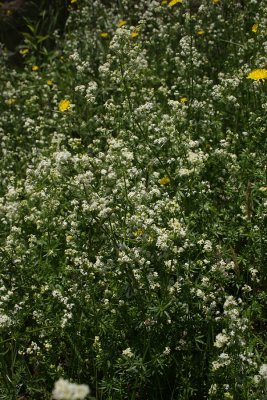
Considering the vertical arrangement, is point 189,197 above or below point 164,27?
below

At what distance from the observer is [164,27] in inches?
253

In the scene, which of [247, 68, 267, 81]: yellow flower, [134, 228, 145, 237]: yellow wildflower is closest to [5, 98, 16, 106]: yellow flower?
[247, 68, 267, 81]: yellow flower

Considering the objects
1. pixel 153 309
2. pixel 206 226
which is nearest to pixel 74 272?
pixel 153 309

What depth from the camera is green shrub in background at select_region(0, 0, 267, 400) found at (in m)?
2.92

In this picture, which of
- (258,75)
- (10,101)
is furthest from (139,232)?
(10,101)

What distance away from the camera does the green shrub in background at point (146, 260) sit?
2918mm

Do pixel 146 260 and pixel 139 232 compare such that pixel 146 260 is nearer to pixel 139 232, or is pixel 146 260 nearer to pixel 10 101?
pixel 139 232

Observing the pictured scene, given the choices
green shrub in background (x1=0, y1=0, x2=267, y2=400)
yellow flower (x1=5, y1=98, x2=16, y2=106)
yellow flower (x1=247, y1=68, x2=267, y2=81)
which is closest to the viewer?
green shrub in background (x1=0, y1=0, x2=267, y2=400)

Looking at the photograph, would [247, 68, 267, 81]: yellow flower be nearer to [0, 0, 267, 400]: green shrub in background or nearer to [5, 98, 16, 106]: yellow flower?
[0, 0, 267, 400]: green shrub in background

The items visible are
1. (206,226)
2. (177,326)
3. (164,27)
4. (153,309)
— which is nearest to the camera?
(153,309)

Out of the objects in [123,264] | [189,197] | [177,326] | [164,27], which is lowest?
[177,326]

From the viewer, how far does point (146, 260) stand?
2.95 meters

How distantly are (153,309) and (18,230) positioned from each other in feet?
4.30

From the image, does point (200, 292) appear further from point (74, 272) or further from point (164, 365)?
point (74, 272)
